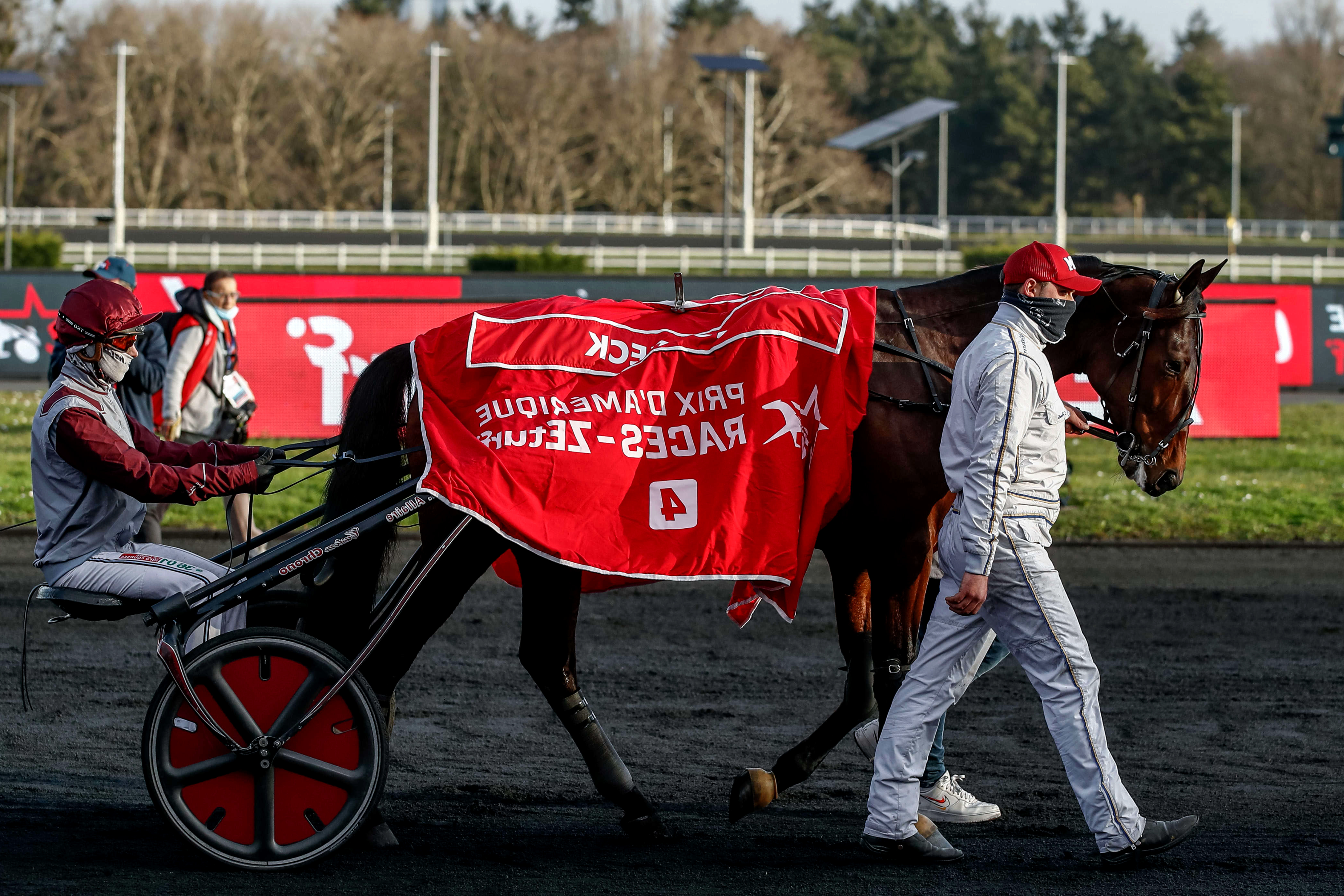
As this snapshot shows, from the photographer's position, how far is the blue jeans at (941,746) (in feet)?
15.1

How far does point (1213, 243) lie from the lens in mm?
47594

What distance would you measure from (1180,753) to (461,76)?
186 ft

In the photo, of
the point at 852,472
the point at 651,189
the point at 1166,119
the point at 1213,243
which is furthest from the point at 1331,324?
the point at 1166,119

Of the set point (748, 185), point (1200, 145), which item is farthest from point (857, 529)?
point (1200, 145)

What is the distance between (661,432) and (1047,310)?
3.82 feet

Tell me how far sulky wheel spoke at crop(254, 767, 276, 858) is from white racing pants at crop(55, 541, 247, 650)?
1.37ft

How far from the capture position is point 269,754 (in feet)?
13.3

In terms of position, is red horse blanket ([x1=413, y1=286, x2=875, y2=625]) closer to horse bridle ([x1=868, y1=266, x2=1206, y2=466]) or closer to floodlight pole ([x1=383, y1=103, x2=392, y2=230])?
horse bridle ([x1=868, y1=266, x2=1206, y2=466])

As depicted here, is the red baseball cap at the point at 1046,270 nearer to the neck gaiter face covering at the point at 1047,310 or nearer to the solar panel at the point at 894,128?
the neck gaiter face covering at the point at 1047,310

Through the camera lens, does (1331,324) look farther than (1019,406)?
Yes

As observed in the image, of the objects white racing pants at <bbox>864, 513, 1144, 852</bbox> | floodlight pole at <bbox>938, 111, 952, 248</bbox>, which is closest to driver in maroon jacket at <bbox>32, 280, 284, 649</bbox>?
white racing pants at <bbox>864, 513, 1144, 852</bbox>

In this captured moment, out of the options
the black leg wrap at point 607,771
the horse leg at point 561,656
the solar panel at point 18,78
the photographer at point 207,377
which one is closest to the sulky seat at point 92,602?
the horse leg at point 561,656

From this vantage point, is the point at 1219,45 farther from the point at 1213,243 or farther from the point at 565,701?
the point at 565,701

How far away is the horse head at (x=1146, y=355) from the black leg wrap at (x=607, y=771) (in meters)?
1.85
